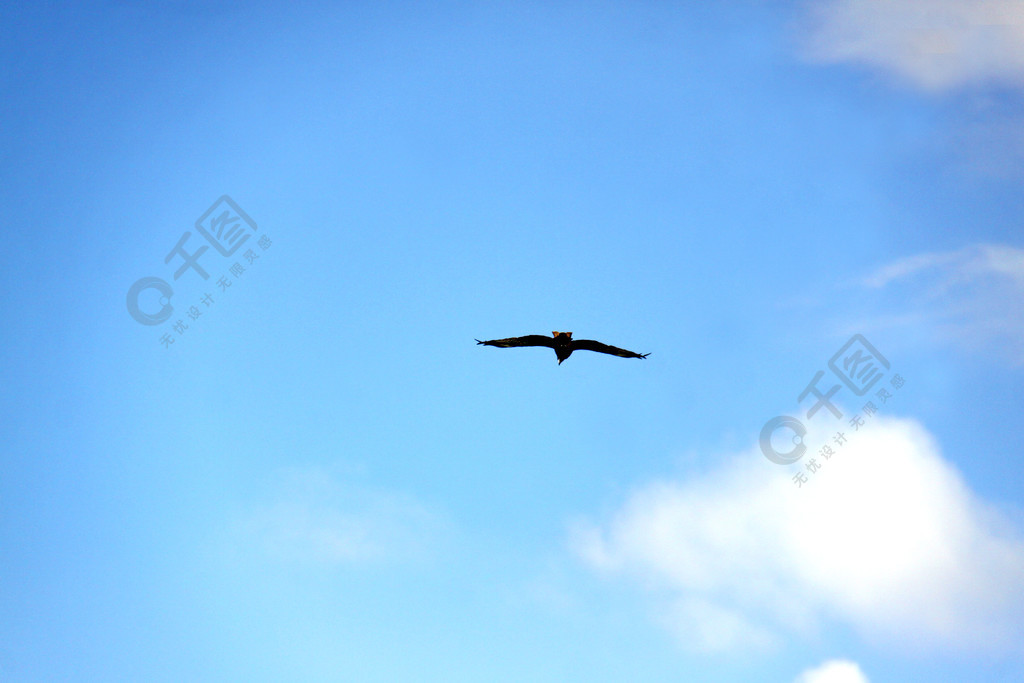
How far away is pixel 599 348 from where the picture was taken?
64.8 meters

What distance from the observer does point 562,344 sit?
63.8 meters

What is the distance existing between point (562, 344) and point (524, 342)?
3.40 m

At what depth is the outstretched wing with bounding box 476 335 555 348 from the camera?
64.7m

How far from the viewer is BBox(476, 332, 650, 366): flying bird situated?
63.5m

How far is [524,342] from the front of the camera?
65.6 meters

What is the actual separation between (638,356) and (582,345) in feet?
14.1

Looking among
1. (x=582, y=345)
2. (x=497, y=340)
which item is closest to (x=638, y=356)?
(x=582, y=345)

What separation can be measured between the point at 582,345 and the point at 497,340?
21.4ft

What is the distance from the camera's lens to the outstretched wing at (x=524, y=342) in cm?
6469

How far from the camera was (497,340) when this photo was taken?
65.1 metres

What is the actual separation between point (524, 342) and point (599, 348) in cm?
579

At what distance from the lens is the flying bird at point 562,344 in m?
63.5

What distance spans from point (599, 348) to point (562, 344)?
122 inches

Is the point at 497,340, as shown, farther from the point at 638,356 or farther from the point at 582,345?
the point at 638,356
